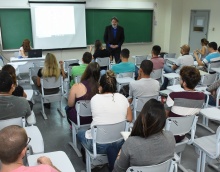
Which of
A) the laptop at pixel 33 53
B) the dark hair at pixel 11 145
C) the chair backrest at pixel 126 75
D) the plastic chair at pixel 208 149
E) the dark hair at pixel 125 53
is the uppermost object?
the dark hair at pixel 125 53

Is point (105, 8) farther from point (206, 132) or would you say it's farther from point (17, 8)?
point (206, 132)

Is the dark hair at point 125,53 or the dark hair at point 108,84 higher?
the dark hair at point 125,53

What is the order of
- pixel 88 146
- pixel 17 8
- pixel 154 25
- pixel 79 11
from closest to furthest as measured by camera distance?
1. pixel 88 146
2. pixel 17 8
3. pixel 79 11
4. pixel 154 25

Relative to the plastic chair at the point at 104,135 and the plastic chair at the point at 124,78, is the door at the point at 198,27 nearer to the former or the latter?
the plastic chair at the point at 124,78

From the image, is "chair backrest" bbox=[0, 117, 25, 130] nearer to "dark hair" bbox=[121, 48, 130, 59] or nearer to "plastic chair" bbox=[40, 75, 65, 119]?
"plastic chair" bbox=[40, 75, 65, 119]

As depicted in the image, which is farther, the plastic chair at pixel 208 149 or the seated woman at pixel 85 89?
the seated woman at pixel 85 89

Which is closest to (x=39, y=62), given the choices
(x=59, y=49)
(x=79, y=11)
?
(x=59, y=49)

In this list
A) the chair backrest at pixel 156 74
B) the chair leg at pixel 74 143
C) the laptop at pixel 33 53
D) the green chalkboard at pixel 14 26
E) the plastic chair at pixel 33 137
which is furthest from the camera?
the green chalkboard at pixel 14 26

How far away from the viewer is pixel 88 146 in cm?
253

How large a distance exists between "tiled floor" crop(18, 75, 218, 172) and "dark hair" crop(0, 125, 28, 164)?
1710mm

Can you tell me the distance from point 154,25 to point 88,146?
7.90 meters

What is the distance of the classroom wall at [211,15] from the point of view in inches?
325

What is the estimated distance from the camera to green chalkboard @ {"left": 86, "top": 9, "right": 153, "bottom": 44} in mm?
8398

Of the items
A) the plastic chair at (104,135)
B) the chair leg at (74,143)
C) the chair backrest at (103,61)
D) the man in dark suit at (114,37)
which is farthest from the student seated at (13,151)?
the man in dark suit at (114,37)
